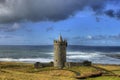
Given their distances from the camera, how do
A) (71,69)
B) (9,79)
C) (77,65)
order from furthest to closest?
(77,65), (71,69), (9,79)

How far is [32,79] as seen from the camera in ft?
133

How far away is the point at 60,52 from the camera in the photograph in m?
61.0

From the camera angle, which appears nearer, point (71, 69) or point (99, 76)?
point (99, 76)

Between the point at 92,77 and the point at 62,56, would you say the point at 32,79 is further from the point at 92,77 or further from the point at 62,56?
the point at 62,56

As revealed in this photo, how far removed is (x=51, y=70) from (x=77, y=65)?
6624mm

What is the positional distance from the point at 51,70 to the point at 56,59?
11.5 ft

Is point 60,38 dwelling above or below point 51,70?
above

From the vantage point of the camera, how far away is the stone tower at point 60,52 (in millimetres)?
60750

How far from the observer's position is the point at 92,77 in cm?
4675

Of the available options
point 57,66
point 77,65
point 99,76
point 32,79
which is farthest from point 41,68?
point 32,79

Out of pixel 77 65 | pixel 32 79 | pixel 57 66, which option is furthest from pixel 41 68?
pixel 32 79

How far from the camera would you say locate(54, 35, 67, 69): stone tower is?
6075cm

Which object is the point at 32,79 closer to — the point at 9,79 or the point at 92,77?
the point at 9,79

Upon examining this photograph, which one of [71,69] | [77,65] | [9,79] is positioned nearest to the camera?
[9,79]
